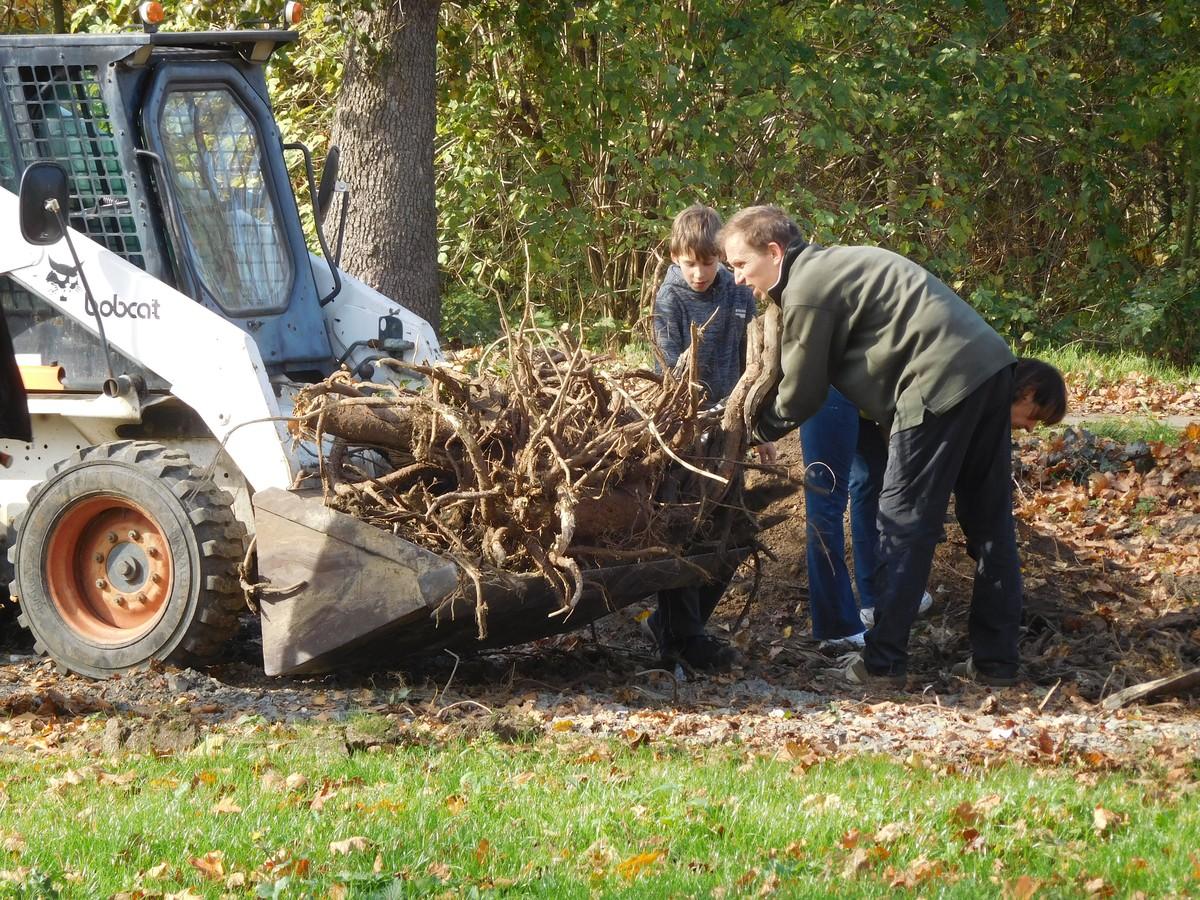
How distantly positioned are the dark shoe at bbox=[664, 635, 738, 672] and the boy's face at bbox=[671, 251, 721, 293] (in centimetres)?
158

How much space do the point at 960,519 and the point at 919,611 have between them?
130cm

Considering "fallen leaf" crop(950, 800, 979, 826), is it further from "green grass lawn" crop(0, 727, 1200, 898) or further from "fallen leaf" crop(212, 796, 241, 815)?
"fallen leaf" crop(212, 796, 241, 815)

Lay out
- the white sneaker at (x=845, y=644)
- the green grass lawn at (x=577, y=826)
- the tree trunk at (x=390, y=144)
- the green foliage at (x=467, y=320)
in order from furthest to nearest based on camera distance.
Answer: the green foliage at (x=467, y=320) → the tree trunk at (x=390, y=144) → the white sneaker at (x=845, y=644) → the green grass lawn at (x=577, y=826)

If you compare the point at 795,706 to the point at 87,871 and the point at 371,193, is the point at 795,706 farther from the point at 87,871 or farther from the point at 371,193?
the point at 371,193

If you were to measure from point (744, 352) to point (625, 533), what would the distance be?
4.18ft

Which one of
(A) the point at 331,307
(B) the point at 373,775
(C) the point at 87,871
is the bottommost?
(B) the point at 373,775

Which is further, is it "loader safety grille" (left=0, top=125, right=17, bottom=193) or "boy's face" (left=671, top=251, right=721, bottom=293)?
"loader safety grille" (left=0, top=125, right=17, bottom=193)

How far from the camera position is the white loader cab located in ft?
20.7

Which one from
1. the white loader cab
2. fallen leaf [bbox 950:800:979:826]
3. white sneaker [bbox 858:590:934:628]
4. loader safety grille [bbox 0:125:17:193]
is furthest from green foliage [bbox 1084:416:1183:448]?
loader safety grille [bbox 0:125:17:193]

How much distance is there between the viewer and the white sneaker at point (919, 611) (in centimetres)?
739

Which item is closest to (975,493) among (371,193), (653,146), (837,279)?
(837,279)

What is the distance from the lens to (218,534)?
243 inches

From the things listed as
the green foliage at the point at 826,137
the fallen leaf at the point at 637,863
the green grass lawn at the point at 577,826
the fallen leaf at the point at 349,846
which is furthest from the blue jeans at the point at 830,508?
the green foliage at the point at 826,137

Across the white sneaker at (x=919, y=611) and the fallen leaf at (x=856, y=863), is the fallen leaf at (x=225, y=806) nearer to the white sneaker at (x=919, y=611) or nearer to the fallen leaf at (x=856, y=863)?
the fallen leaf at (x=856, y=863)
